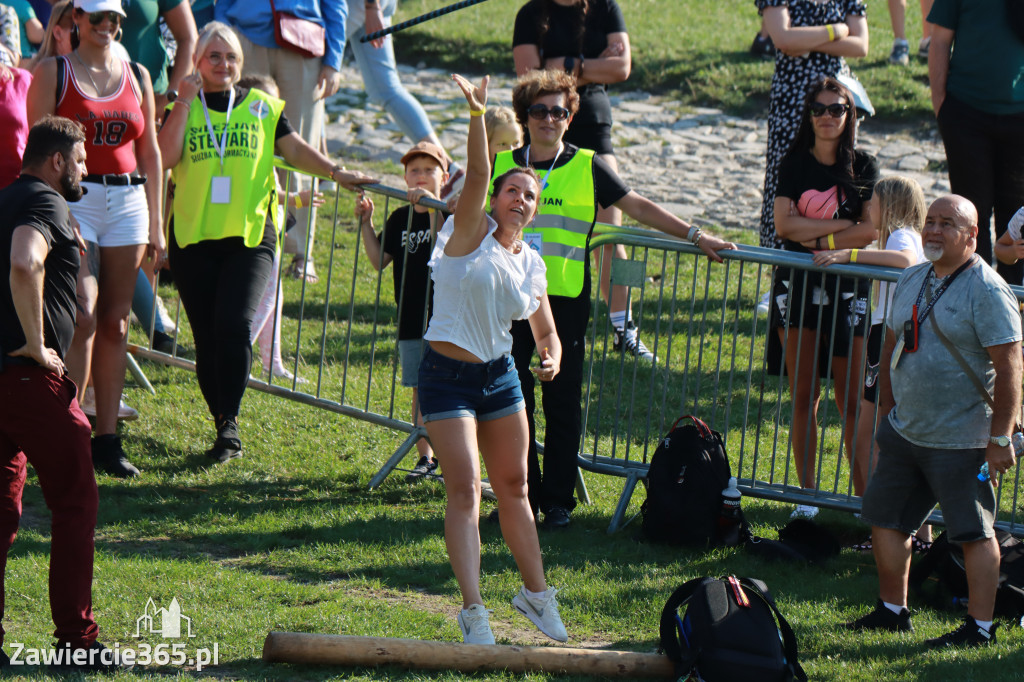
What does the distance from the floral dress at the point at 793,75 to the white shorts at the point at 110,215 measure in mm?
3949

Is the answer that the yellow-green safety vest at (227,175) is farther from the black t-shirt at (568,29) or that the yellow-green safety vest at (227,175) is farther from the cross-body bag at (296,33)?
the cross-body bag at (296,33)

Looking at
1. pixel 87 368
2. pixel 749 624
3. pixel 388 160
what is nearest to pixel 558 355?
pixel 749 624

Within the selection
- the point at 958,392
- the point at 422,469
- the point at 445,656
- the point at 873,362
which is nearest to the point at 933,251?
the point at 958,392

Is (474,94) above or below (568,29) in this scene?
below

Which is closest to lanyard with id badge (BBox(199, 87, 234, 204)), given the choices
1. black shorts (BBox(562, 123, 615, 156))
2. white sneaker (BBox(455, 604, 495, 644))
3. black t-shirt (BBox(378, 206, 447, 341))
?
black t-shirt (BBox(378, 206, 447, 341))

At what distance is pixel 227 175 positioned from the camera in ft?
22.9

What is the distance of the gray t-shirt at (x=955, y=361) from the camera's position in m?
5.00

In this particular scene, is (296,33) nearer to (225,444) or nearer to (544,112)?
(225,444)

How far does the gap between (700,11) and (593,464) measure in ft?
50.5

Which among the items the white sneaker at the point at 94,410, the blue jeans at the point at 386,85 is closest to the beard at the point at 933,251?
the white sneaker at the point at 94,410

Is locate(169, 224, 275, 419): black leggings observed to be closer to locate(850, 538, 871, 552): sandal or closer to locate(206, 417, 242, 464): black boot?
locate(206, 417, 242, 464): black boot

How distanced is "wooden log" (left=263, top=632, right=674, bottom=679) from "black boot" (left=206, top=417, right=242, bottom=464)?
2.52 m

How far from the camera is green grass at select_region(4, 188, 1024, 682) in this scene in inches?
199

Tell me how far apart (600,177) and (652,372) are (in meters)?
1.05
